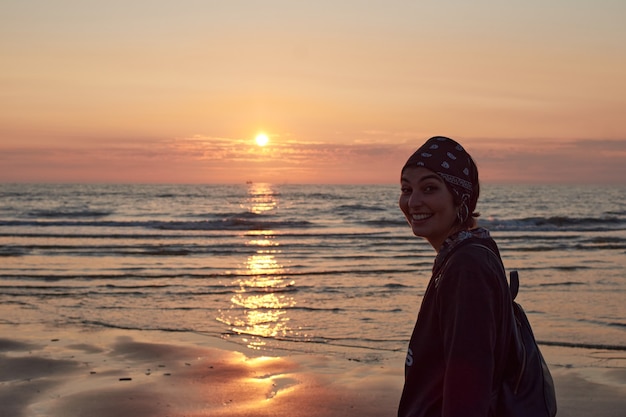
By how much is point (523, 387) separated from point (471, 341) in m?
0.33

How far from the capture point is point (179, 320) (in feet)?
38.9

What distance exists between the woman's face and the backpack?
285 mm

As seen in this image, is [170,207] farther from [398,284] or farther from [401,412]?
[401,412]

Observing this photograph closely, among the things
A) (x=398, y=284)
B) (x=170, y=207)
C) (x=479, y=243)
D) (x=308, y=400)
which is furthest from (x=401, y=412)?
(x=170, y=207)

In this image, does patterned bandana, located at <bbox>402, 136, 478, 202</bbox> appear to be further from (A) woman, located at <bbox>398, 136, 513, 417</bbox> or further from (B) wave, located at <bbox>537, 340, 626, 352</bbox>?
(B) wave, located at <bbox>537, 340, 626, 352</bbox>

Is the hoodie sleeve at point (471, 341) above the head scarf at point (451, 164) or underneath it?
underneath

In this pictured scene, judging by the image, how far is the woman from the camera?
7.25 ft

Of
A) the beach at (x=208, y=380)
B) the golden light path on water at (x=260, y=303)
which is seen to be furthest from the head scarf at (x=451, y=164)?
the golden light path on water at (x=260, y=303)

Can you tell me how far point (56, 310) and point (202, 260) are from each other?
8464mm

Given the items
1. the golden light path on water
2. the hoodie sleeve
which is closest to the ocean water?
the golden light path on water

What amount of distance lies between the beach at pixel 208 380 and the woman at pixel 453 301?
4656 mm

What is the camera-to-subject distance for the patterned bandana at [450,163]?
252 centimetres

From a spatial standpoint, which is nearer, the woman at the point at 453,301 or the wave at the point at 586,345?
the woman at the point at 453,301

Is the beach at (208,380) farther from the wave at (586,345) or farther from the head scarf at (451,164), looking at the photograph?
the head scarf at (451,164)
